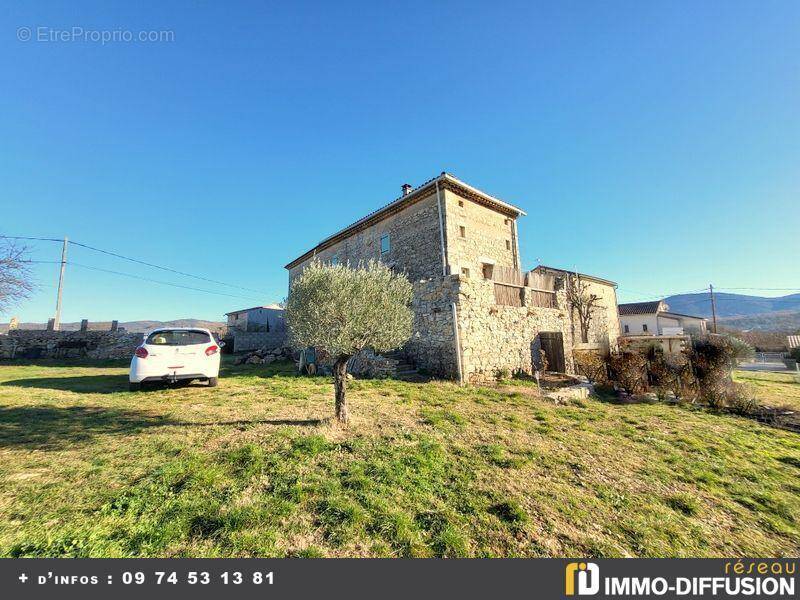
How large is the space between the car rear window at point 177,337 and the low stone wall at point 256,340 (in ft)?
52.4

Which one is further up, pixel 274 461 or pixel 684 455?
pixel 274 461

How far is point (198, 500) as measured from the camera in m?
3.22

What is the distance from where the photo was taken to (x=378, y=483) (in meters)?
3.78

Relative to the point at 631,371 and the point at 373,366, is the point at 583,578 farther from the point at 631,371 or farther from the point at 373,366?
the point at 631,371

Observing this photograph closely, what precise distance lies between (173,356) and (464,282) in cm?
893

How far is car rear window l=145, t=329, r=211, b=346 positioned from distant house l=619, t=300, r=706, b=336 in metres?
48.7

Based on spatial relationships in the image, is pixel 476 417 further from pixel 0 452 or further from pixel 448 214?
pixel 448 214

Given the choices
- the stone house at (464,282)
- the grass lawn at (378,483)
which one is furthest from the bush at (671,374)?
the grass lawn at (378,483)

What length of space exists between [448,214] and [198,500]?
14.5 metres

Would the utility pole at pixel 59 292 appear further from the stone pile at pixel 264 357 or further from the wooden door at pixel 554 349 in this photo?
the wooden door at pixel 554 349

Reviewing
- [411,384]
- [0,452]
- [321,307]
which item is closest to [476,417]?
[411,384]

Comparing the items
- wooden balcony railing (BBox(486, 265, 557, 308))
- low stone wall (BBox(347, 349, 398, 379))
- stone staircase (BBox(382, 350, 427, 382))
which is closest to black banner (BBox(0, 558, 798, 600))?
stone staircase (BBox(382, 350, 427, 382))

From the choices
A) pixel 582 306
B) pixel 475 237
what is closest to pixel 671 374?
pixel 582 306

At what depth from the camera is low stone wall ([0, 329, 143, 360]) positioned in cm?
1703
